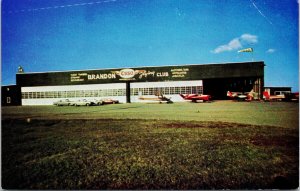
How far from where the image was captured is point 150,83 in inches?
834

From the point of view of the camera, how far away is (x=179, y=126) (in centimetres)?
892

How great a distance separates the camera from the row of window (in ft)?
53.3

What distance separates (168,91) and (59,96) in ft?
28.5

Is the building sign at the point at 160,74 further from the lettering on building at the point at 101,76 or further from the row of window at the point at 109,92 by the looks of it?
the row of window at the point at 109,92

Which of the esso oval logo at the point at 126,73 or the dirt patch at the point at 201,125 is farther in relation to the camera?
the esso oval logo at the point at 126,73

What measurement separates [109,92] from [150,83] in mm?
4155

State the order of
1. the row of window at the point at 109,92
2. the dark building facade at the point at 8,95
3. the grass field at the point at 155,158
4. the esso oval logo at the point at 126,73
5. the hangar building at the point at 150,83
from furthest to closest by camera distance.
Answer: the esso oval logo at the point at 126,73 → the hangar building at the point at 150,83 → the row of window at the point at 109,92 → the dark building facade at the point at 8,95 → the grass field at the point at 155,158

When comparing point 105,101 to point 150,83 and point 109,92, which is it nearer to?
point 109,92

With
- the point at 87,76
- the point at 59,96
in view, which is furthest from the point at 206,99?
the point at 59,96

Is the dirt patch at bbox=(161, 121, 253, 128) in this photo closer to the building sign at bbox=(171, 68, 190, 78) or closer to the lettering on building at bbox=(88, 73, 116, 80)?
the lettering on building at bbox=(88, 73, 116, 80)

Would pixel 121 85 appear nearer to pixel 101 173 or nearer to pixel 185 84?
pixel 185 84

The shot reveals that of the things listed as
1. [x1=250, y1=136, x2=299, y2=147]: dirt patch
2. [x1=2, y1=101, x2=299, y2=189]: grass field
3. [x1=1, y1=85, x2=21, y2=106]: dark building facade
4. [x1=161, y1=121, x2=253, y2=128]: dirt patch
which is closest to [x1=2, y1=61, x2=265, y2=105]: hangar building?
[x1=1, y1=85, x2=21, y2=106]: dark building facade

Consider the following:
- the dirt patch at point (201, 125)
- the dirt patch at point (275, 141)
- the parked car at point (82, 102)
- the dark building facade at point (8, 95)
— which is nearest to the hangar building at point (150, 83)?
the parked car at point (82, 102)

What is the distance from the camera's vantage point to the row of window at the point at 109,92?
53.3 ft
